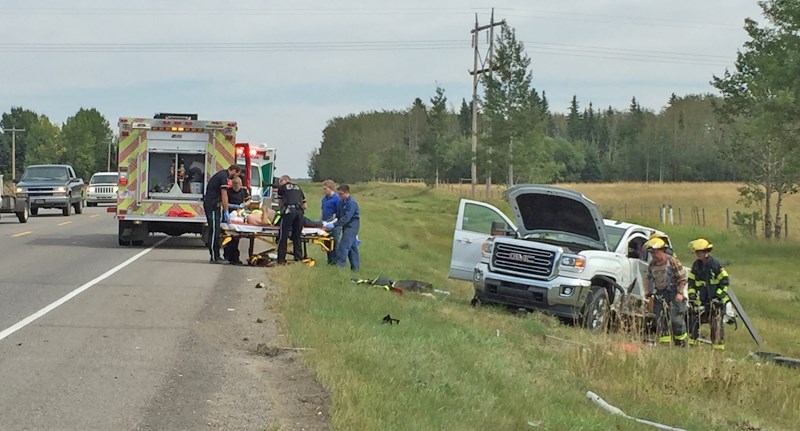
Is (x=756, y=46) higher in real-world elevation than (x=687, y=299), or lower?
higher

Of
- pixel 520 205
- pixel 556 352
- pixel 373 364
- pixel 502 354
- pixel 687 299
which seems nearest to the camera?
pixel 373 364

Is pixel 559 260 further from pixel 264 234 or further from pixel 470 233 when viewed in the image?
pixel 264 234

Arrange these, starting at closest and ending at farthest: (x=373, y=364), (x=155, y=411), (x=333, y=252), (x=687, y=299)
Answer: (x=155, y=411) → (x=373, y=364) → (x=687, y=299) → (x=333, y=252)

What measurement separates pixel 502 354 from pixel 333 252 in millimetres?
8163

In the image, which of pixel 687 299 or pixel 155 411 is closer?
pixel 155 411

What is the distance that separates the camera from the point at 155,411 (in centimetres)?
718

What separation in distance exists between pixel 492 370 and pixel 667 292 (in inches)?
224

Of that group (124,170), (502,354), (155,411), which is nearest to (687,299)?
(502,354)

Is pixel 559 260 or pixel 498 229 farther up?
pixel 498 229

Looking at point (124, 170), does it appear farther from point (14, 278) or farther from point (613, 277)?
point (613, 277)

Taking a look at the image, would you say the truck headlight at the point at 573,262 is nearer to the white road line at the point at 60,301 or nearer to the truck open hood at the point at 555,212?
the truck open hood at the point at 555,212

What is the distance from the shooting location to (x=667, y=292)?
14.6 m

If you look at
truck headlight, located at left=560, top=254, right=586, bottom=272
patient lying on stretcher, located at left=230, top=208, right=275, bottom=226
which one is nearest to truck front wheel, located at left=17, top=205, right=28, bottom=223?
patient lying on stretcher, located at left=230, top=208, right=275, bottom=226

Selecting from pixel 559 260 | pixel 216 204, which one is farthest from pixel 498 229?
pixel 216 204
